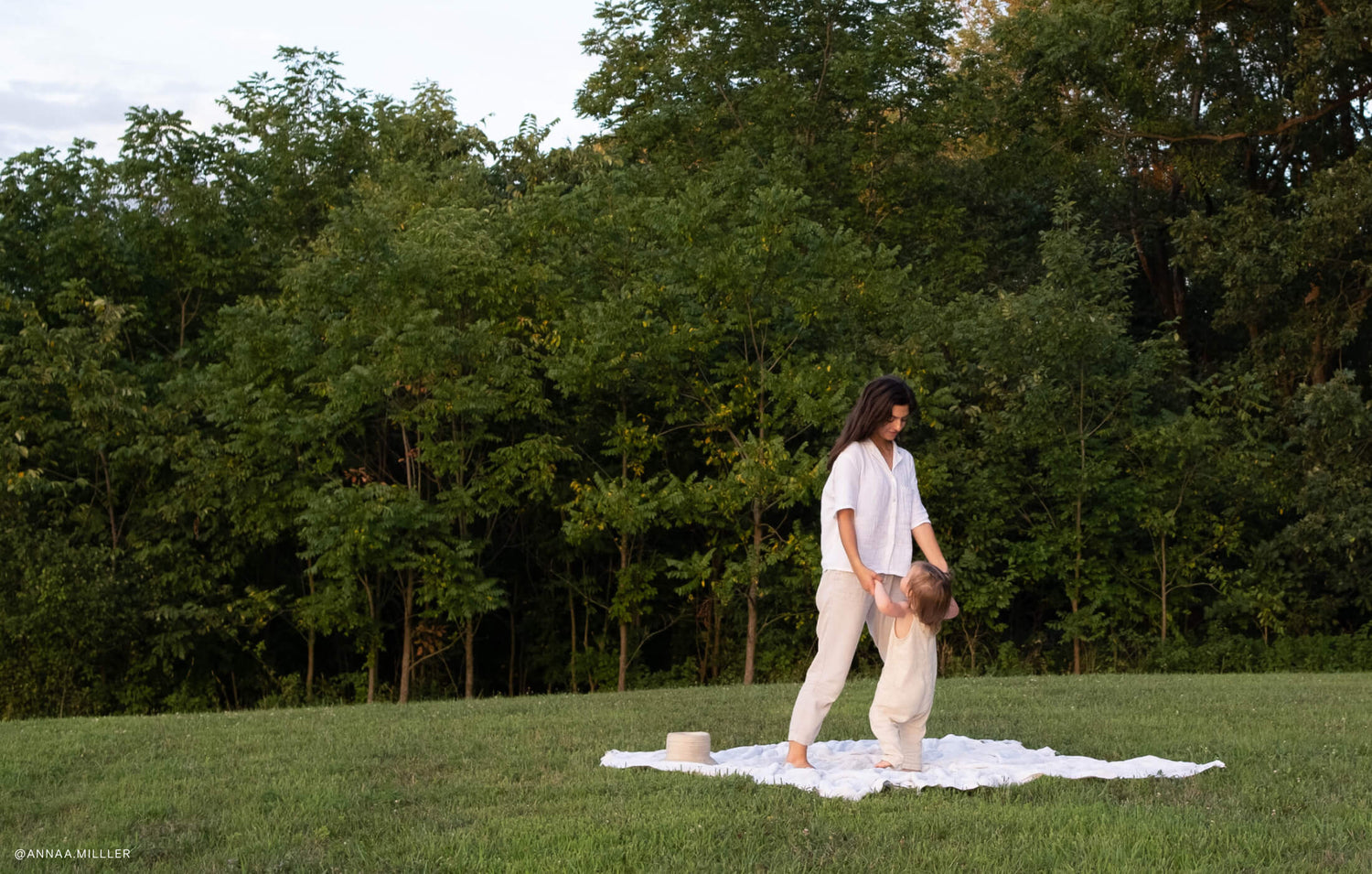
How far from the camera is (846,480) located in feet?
21.7

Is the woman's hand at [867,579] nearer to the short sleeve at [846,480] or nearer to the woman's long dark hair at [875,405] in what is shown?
the short sleeve at [846,480]

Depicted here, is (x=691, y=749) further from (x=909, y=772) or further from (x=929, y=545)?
(x=929, y=545)

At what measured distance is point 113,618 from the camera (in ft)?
55.6

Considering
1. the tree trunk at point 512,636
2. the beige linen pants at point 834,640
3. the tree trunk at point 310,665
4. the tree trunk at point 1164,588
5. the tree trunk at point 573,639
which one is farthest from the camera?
the tree trunk at point 512,636

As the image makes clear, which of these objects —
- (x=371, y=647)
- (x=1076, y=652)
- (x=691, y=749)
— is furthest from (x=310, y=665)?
(x=691, y=749)

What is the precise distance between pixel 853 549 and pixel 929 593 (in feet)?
1.54

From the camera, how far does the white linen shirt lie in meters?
6.60

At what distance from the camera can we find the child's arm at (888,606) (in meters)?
6.34

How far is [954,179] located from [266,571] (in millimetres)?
14185

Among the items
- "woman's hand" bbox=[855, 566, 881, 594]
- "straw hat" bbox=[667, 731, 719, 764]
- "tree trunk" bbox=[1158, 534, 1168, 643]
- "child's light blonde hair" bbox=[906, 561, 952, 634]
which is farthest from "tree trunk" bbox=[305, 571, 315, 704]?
"child's light blonde hair" bbox=[906, 561, 952, 634]

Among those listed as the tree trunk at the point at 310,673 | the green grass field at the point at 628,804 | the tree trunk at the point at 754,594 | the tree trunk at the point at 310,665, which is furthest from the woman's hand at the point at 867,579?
the tree trunk at the point at 310,673

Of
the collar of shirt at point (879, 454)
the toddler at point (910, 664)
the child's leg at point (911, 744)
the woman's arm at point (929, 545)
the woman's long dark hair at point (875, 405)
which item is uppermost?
the woman's long dark hair at point (875, 405)

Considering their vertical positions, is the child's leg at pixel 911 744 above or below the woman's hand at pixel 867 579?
below

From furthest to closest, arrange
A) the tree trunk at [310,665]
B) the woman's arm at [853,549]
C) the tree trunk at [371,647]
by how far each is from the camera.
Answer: the tree trunk at [310,665] → the tree trunk at [371,647] → the woman's arm at [853,549]
